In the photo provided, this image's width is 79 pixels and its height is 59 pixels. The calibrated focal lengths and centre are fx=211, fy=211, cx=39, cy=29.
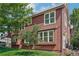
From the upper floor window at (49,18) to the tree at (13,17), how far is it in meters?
0.33

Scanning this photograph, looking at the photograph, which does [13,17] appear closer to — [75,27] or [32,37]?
[32,37]

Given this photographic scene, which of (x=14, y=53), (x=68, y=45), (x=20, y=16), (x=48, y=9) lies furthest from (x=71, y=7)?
(x=14, y=53)

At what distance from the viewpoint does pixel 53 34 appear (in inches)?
160

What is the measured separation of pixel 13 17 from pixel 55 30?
2.79 feet

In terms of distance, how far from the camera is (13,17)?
4086mm

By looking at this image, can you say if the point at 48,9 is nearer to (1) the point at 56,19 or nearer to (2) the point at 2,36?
(1) the point at 56,19

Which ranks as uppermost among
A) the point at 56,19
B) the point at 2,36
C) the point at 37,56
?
the point at 56,19

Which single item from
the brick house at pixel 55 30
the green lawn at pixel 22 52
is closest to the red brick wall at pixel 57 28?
the brick house at pixel 55 30

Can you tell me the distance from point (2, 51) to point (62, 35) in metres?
1.19

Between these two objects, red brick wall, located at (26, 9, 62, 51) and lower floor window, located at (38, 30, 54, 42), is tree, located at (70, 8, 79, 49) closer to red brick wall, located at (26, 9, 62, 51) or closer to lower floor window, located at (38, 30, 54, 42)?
red brick wall, located at (26, 9, 62, 51)

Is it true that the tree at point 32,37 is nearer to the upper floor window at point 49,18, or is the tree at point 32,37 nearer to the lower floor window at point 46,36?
the lower floor window at point 46,36

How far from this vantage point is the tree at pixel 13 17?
4.07m

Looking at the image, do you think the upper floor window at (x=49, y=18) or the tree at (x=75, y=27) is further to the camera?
the upper floor window at (x=49, y=18)

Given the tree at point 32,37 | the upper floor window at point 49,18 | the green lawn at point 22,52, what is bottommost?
the green lawn at point 22,52
